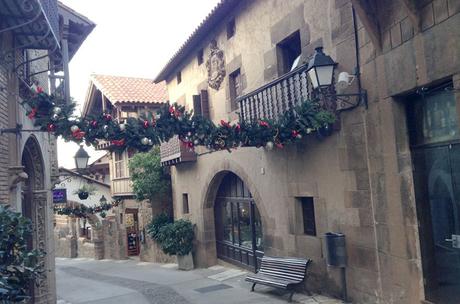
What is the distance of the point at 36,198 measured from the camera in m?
9.20

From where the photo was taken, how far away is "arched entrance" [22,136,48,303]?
9.02 metres

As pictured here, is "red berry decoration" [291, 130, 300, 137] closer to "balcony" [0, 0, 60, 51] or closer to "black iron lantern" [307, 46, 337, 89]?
"black iron lantern" [307, 46, 337, 89]

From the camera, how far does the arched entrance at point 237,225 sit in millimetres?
11531

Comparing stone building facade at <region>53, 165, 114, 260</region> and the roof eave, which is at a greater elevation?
the roof eave

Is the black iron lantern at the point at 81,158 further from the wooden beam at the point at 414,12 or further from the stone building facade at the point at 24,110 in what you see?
the wooden beam at the point at 414,12

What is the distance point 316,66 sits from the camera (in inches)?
261

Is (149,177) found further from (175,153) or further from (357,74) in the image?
(357,74)

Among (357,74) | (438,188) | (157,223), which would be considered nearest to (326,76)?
(357,74)

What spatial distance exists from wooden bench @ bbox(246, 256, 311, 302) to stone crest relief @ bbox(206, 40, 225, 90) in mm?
5202

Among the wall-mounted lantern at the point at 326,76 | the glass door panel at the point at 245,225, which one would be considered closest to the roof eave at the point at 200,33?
the wall-mounted lantern at the point at 326,76

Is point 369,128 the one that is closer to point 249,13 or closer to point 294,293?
point 294,293

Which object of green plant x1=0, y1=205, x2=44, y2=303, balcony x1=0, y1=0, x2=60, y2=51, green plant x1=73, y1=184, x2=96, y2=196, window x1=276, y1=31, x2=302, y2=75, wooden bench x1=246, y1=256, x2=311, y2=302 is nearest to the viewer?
green plant x1=0, y1=205, x2=44, y2=303

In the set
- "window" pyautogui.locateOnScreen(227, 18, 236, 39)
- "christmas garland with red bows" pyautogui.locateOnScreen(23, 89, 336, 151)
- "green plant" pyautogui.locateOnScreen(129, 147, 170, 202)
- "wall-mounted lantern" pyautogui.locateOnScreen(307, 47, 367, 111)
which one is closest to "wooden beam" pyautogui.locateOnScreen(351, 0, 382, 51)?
"wall-mounted lantern" pyautogui.locateOnScreen(307, 47, 367, 111)

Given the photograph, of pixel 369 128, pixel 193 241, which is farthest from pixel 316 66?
pixel 193 241
